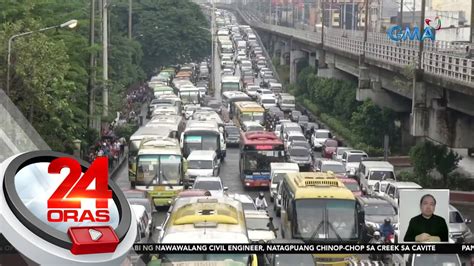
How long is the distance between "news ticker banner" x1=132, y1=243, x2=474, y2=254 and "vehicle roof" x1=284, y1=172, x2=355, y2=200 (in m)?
14.5

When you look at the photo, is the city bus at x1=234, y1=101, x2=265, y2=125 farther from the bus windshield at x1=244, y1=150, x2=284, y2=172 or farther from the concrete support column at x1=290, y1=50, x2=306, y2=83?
the concrete support column at x1=290, y1=50, x2=306, y2=83

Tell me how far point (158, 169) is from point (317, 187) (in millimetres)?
12273

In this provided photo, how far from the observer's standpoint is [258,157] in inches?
1495

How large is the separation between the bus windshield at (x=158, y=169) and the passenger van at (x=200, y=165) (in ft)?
8.42

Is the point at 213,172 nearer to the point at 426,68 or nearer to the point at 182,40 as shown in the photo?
the point at 426,68

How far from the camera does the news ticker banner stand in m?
5.54

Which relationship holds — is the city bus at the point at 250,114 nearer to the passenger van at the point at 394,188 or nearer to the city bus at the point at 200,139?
the city bus at the point at 200,139

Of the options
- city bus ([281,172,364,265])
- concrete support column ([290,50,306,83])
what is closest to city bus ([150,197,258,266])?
city bus ([281,172,364,265])

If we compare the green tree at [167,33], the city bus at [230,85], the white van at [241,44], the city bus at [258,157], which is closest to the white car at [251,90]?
the city bus at [230,85]

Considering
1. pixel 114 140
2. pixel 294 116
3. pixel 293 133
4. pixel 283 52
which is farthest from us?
pixel 283 52

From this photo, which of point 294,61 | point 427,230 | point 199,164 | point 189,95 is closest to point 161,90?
point 189,95

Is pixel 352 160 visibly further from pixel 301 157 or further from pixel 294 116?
pixel 294 116

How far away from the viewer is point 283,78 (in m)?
108

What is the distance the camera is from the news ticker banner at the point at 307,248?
5.54m
